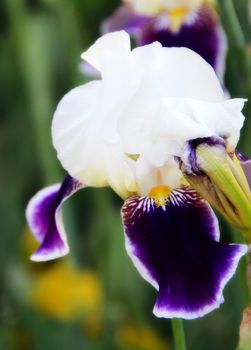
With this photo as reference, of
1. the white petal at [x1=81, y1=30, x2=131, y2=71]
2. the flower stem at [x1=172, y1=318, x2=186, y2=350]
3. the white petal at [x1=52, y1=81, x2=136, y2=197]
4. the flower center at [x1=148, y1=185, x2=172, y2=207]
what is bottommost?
the flower stem at [x1=172, y1=318, x2=186, y2=350]

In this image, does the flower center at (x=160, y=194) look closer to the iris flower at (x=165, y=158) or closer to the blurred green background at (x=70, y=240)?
the iris flower at (x=165, y=158)

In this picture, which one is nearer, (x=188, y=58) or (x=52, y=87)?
(x=188, y=58)

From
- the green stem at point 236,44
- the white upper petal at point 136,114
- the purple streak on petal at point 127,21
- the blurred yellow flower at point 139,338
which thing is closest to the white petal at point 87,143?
the white upper petal at point 136,114

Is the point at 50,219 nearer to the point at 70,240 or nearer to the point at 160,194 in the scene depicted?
the point at 160,194

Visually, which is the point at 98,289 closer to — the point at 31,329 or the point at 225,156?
the point at 31,329

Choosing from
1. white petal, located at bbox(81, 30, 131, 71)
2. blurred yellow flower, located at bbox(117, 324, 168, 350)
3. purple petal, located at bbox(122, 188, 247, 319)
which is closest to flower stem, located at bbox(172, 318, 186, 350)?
purple petal, located at bbox(122, 188, 247, 319)

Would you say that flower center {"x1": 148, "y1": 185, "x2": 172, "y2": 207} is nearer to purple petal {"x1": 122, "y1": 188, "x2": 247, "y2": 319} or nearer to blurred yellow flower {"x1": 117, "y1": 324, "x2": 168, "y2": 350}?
purple petal {"x1": 122, "y1": 188, "x2": 247, "y2": 319}

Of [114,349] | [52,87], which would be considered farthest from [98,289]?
[52,87]
